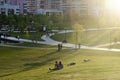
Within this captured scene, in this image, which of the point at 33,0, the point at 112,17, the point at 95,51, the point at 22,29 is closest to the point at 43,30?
the point at 22,29

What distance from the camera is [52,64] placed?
4056 centimetres

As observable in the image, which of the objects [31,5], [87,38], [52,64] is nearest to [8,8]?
[31,5]

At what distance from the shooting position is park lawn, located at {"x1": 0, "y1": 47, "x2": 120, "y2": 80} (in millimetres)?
28275

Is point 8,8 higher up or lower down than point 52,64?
higher up

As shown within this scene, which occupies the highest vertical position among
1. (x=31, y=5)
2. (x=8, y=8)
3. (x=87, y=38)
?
(x=31, y=5)

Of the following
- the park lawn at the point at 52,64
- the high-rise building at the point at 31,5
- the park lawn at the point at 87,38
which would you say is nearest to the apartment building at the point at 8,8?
the high-rise building at the point at 31,5

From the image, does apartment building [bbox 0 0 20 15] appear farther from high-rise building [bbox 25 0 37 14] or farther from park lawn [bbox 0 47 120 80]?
park lawn [bbox 0 47 120 80]

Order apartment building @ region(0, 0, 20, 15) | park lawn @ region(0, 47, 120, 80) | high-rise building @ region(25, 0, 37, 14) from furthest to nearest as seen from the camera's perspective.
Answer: high-rise building @ region(25, 0, 37, 14) → apartment building @ region(0, 0, 20, 15) → park lawn @ region(0, 47, 120, 80)

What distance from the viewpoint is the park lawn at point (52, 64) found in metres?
28.3

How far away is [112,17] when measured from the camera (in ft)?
472

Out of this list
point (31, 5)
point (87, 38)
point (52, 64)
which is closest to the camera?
point (52, 64)

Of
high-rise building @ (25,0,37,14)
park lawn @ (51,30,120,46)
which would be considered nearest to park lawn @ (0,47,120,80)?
park lawn @ (51,30,120,46)

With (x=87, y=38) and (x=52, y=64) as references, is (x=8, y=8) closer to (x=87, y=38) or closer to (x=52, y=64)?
(x=87, y=38)

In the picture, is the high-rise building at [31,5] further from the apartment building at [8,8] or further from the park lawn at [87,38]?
the park lawn at [87,38]
